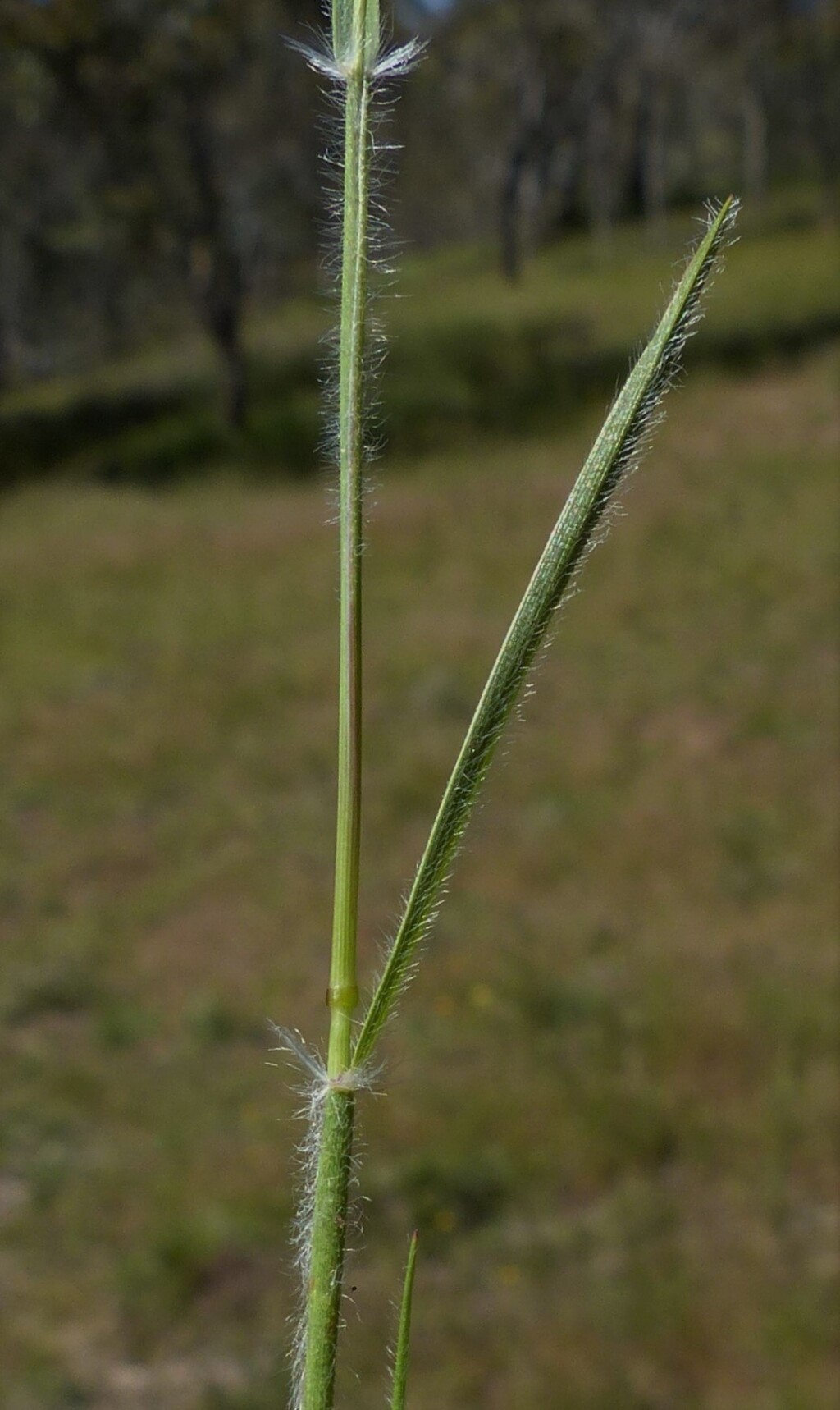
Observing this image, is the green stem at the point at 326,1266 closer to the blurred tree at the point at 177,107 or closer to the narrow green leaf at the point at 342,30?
the narrow green leaf at the point at 342,30

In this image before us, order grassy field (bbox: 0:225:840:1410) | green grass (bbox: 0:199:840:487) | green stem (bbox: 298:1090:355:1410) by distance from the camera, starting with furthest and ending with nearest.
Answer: green grass (bbox: 0:199:840:487), grassy field (bbox: 0:225:840:1410), green stem (bbox: 298:1090:355:1410)

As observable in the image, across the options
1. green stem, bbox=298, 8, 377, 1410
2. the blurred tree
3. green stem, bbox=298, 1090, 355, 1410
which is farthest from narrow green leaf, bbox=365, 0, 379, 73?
the blurred tree

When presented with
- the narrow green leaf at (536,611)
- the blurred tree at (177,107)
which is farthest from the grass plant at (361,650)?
the blurred tree at (177,107)

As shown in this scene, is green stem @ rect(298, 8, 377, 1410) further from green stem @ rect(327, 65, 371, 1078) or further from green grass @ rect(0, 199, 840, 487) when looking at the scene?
green grass @ rect(0, 199, 840, 487)

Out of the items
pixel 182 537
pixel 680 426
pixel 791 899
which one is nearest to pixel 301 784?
pixel 791 899

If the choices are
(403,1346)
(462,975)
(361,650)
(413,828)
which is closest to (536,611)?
(361,650)
